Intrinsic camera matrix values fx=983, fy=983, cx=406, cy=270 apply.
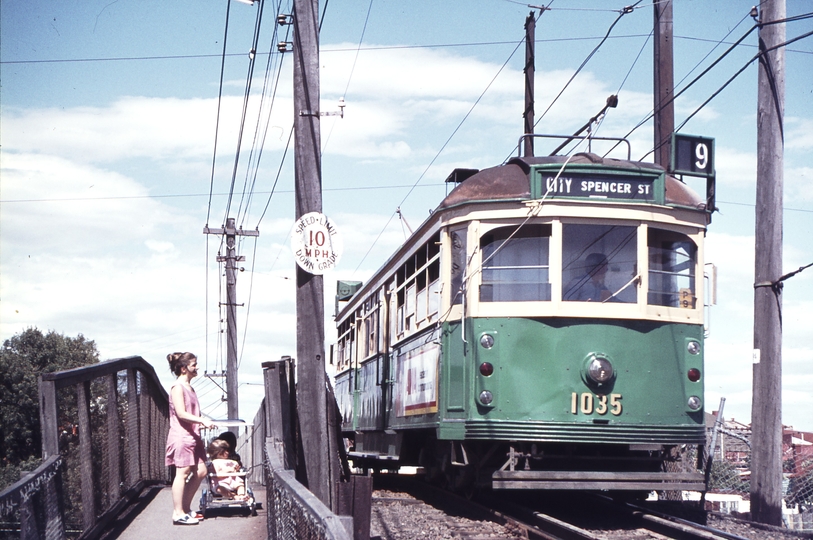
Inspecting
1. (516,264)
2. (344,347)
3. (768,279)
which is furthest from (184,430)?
(344,347)

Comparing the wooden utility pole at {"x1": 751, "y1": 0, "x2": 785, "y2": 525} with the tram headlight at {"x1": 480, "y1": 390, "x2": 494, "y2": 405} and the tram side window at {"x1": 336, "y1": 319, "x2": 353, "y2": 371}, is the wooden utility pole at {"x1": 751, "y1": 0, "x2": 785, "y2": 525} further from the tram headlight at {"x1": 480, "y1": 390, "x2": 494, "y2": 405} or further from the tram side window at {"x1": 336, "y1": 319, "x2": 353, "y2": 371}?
the tram side window at {"x1": 336, "y1": 319, "x2": 353, "y2": 371}

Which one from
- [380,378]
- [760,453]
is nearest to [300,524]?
[760,453]

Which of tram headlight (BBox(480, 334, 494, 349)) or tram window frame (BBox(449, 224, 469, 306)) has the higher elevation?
tram window frame (BBox(449, 224, 469, 306))

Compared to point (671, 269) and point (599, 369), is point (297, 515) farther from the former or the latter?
point (671, 269)

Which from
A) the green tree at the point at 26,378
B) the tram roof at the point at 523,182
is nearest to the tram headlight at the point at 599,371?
the tram roof at the point at 523,182

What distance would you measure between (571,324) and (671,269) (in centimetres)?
126

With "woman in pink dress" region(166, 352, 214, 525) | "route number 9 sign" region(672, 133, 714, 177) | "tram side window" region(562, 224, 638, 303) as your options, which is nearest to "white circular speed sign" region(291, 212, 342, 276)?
"woman in pink dress" region(166, 352, 214, 525)

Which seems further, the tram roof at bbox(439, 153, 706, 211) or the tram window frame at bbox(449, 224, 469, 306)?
the tram window frame at bbox(449, 224, 469, 306)

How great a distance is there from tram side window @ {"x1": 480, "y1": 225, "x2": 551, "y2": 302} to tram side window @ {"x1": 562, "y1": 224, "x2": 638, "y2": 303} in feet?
0.72

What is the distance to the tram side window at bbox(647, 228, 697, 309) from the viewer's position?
32.4 feet

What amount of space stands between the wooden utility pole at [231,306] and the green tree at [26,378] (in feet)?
22.7

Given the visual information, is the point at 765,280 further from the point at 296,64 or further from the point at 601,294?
the point at 296,64

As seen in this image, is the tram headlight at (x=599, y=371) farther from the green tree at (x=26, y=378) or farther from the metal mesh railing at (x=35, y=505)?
the green tree at (x=26, y=378)

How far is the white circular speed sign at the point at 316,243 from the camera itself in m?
8.90
